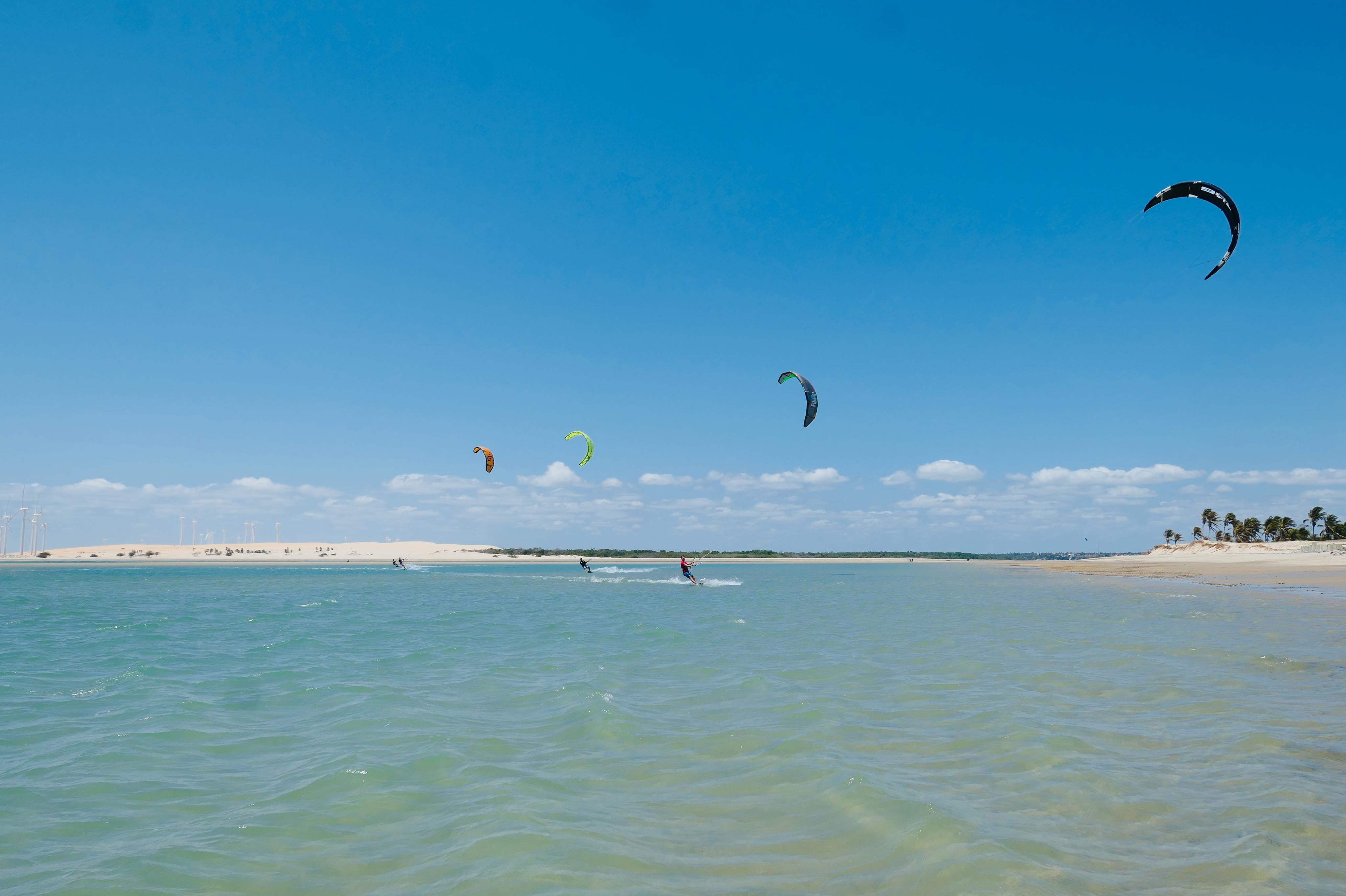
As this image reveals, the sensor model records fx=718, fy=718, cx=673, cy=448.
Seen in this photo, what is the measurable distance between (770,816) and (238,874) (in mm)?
3903

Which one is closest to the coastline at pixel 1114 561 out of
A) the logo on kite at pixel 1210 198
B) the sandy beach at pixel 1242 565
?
the sandy beach at pixel 1242 565

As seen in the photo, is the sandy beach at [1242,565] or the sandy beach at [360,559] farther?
the sandy beach at [360,559]

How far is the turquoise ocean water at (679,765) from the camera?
4.89 metres

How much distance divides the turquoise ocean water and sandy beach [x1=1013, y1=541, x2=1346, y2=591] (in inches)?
1225

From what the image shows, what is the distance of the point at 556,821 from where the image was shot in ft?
18.9

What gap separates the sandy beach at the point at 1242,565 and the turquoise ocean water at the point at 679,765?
31.1 meters

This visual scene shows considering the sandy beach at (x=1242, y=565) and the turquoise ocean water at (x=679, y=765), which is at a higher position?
the turquoise ocean water at (x=679, y=765)

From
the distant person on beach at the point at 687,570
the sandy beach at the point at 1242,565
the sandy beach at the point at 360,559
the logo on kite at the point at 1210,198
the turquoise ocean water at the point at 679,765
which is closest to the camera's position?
the turquoise ocean water at the point at 679,765

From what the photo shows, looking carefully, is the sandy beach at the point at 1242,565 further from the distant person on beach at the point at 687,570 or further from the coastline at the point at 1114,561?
the distant person on beach at the point at 687,570

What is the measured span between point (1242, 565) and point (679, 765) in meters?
75.3

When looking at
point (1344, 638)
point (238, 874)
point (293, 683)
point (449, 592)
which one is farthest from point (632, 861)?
point (449, 592)

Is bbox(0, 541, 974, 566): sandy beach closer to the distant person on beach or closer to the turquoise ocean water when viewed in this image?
the distant person on beach

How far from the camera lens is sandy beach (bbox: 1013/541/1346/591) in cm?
4253

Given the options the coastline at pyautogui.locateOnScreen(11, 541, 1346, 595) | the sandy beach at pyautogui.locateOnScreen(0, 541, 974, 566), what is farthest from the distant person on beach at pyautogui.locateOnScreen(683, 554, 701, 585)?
the sandy beach at pyautogui.locateOnScreen(0, 541, 974, 566)
